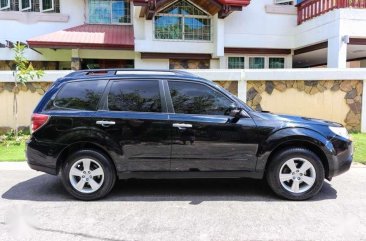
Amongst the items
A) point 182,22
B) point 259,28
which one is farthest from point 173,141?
point 259,28

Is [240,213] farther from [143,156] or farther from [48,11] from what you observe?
[48,11]

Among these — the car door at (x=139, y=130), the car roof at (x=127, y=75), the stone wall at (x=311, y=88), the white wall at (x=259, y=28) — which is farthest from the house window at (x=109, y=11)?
the car door at (x=139, y=130)

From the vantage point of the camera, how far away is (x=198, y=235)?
3895 millimetres

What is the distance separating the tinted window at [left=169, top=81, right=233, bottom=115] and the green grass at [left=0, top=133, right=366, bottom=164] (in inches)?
159

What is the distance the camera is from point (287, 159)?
16.4 feet

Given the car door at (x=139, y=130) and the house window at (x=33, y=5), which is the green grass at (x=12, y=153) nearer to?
the car door at (x=139, y=130)

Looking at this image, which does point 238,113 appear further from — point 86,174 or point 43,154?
point 43,154

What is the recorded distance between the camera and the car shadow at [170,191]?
515cm

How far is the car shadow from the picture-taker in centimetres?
515

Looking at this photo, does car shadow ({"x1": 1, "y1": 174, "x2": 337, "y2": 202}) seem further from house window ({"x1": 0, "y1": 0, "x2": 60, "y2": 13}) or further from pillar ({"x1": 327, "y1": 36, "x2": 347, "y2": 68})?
house window ({"x1": 0, "y1": 0, "x2": 60, "y2": 13})

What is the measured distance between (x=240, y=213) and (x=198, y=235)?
0.88 metres

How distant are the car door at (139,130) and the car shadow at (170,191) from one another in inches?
20.6

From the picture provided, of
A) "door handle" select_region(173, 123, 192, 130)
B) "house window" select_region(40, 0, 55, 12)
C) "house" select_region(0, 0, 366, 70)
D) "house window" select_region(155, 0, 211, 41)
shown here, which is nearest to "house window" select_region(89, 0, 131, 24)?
"house" select_region(0, 0, 366, 70)

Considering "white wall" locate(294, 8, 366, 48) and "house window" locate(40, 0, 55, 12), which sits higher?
"house window" locate(40, 0, 55, 12)
